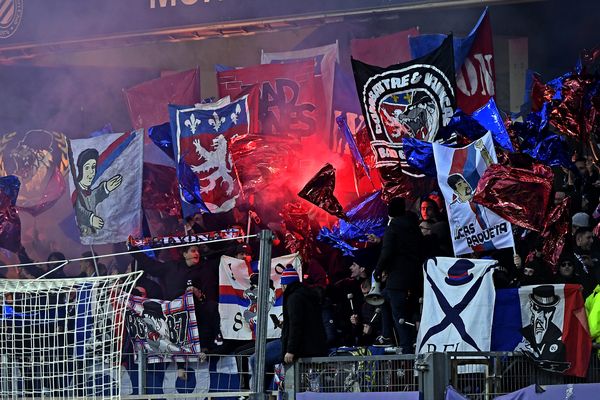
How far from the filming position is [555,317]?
7.82m

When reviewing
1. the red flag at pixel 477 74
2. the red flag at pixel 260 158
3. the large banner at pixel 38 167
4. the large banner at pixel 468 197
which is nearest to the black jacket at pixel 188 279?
the red flag at pixel 260 158

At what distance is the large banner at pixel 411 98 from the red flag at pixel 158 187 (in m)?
2.41

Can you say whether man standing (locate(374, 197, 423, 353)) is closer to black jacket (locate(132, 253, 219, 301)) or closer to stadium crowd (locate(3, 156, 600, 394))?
stadium crowd (locate(3, 156, 600, 394))

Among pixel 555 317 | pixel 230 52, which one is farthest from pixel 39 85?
pixel 555 317

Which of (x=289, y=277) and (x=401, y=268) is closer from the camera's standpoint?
(x=401, y=268)

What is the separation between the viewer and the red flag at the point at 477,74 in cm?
1049

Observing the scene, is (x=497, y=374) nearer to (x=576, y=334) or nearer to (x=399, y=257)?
(x=576, y=334)

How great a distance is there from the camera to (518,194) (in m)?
8.51

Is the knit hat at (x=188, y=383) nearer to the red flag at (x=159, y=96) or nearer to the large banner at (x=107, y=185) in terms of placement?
the large banner at (x=107, y=185)

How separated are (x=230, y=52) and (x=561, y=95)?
4953 millimetres

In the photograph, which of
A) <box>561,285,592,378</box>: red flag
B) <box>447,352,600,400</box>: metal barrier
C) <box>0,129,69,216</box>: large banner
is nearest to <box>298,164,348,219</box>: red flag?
<box>447,352,600,400</box>: metal barrier

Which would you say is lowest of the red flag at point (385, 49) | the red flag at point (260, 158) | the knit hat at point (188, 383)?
the knit hat at point (188, 383)

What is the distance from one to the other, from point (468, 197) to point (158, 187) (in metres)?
3.75

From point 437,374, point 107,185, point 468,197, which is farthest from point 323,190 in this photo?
point 437,374
